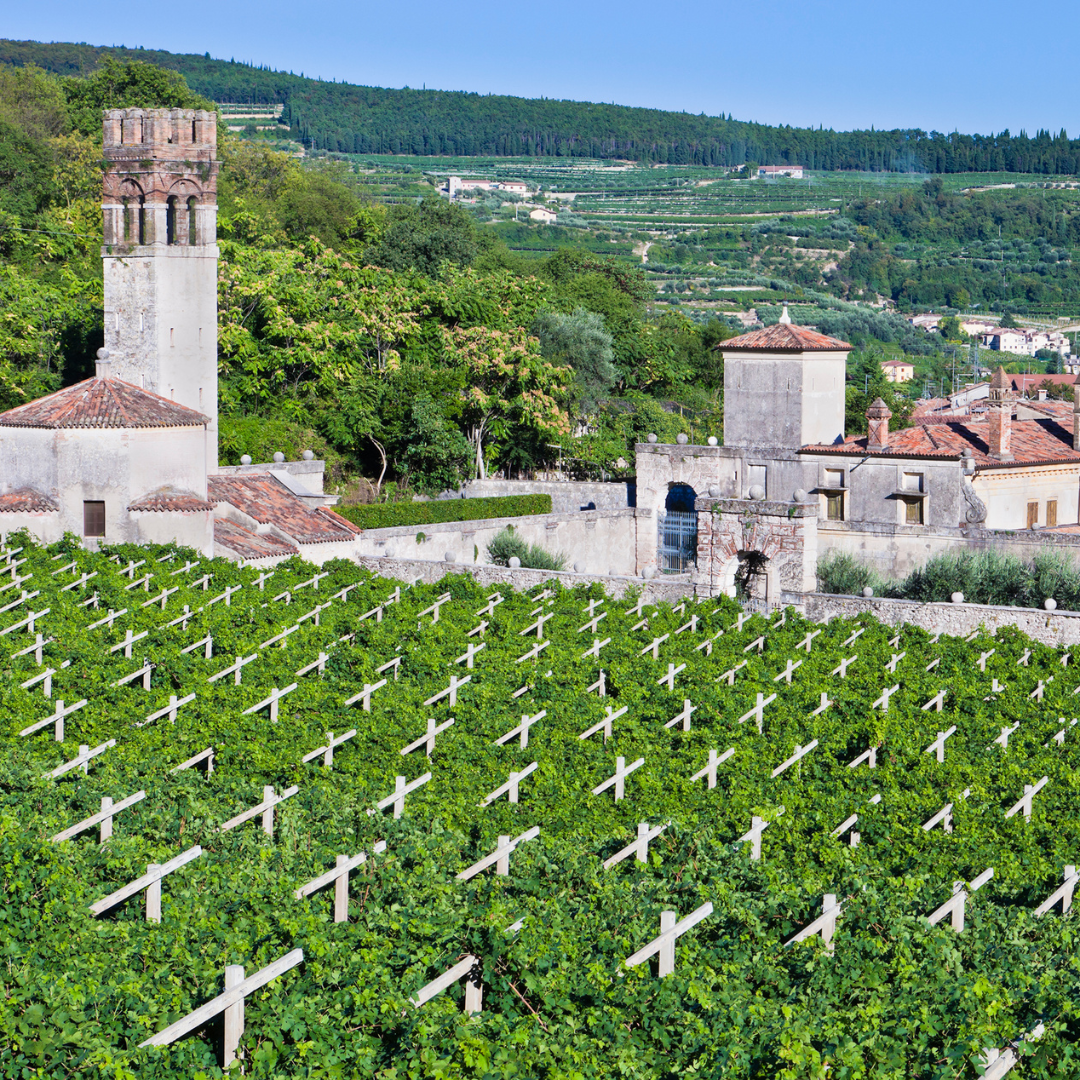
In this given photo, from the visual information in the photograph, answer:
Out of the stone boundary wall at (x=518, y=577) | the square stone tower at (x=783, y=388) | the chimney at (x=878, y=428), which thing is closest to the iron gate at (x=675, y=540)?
the square stone tower at (x=783, y=388)

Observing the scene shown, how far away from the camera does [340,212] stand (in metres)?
69.8

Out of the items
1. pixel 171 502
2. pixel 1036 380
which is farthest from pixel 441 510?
pixel 1036 380

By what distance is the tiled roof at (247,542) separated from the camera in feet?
113

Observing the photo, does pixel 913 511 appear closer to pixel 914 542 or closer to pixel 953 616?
pixel 914 542

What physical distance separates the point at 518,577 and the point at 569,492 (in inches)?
513

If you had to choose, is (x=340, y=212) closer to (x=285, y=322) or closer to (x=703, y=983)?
(x=285, y=322)

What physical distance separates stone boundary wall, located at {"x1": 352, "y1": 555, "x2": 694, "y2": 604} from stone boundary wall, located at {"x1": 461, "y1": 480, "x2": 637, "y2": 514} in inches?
400

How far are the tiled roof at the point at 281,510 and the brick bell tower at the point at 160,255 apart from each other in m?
2.24

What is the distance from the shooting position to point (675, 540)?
143 feet

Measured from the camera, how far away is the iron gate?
43.2 m

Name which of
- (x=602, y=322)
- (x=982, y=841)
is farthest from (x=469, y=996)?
(x=602, y=322)

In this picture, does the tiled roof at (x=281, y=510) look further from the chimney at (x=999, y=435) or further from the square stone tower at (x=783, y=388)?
the chimney at (x=999, y=435)

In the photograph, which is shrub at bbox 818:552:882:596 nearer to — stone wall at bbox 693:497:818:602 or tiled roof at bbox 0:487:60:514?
stone wall at bbox 693:497:818:602

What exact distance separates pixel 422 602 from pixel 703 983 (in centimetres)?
1808
